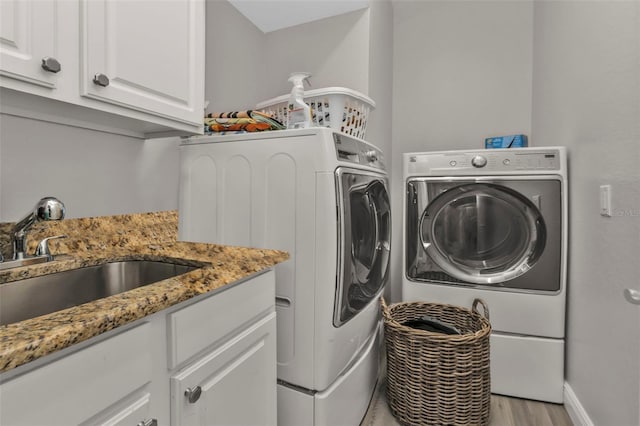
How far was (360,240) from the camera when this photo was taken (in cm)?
143

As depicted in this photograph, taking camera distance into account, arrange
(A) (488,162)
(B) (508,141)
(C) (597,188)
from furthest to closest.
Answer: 1. (B) (508,141)
2. (A) (488,162)
3. (C) (597,188)

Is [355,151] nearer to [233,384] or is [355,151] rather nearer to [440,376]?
[233,384]

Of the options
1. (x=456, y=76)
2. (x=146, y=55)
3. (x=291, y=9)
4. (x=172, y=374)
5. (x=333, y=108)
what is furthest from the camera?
(x=456, y=76)

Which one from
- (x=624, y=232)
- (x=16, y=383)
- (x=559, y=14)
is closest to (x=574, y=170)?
(x=624, y=232)

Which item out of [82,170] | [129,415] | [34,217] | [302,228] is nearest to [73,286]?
[34,217]

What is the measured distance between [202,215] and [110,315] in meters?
0.87

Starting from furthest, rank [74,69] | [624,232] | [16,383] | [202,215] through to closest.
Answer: [202,215], [624,232], [74,69], [16,383]

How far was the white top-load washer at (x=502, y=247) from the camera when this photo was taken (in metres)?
1.81

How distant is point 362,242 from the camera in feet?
4.78

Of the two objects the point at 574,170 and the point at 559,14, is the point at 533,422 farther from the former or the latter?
the point at 559,14

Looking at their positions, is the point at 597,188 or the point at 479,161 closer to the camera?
the point at 597,188

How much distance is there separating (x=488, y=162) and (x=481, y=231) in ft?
1.31

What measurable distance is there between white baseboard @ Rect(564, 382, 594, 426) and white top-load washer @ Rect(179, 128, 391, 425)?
1.05 m

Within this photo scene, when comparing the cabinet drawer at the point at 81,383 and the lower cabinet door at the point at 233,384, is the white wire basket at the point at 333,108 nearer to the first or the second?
the lower cabinet door at the point at 233,384
